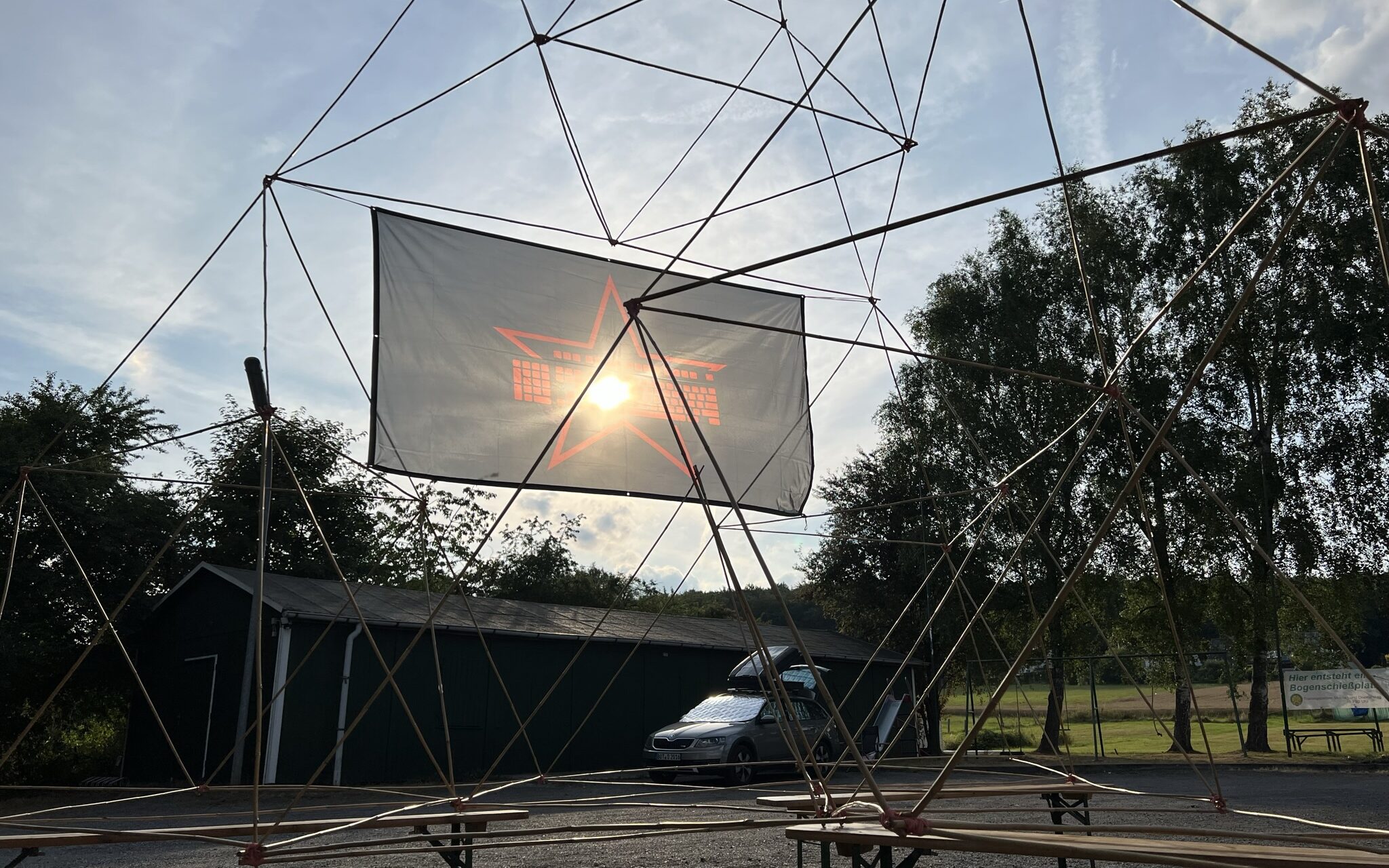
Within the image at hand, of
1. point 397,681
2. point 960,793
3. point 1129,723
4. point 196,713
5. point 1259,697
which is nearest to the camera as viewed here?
point 960,793

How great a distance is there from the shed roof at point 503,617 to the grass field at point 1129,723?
12.7ft

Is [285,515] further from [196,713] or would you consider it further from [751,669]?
[751,669]

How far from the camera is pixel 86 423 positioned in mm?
18984

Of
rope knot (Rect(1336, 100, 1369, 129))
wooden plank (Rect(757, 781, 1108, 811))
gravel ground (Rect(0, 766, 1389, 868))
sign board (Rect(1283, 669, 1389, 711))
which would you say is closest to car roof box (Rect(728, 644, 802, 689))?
gravel ground (Rect(0, 766, 1389, 868))

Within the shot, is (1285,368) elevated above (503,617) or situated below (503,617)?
above

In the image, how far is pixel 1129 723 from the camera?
29469 mm

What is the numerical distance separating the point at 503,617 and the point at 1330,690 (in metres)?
12.6

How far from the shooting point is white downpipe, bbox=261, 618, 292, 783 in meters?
13.0

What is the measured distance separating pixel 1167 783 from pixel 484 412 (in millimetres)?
8763

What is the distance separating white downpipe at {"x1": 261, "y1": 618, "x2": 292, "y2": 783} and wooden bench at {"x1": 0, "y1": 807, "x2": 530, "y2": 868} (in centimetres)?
868

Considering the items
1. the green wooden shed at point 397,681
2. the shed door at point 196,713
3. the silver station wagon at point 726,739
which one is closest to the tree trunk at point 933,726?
the green wooden shed at point 397,681

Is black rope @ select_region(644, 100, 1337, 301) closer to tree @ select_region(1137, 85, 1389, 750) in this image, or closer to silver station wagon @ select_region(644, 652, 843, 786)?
silver station wagon @ select_region(644, 652, 843, 786)

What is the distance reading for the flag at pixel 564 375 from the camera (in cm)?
762

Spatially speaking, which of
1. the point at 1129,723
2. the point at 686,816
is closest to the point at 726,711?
the point at 686,816
